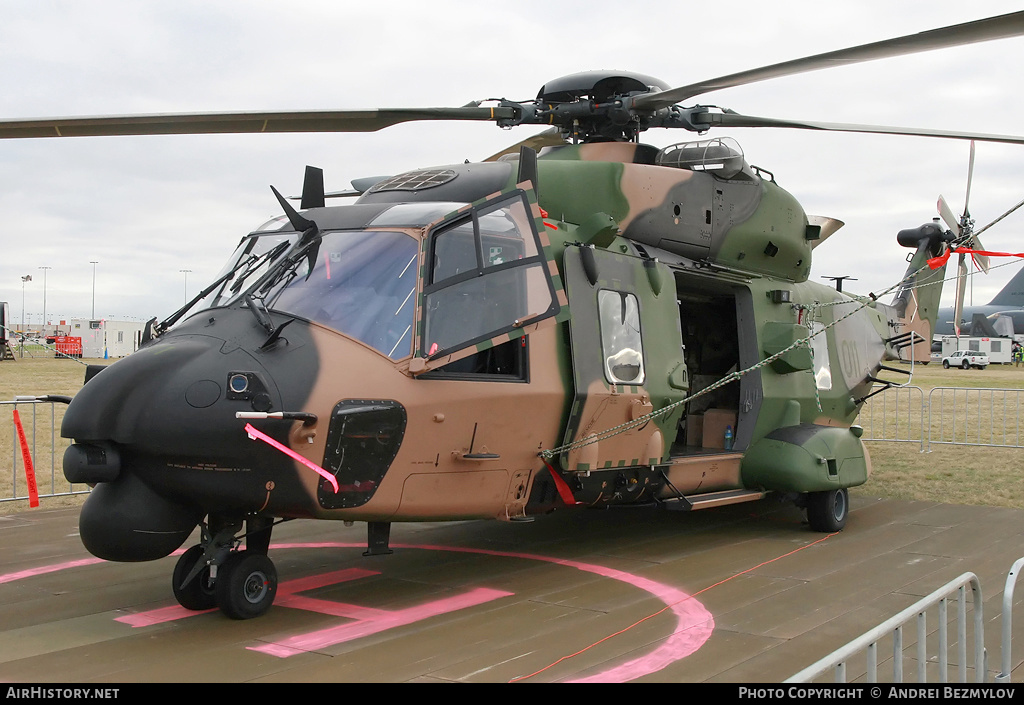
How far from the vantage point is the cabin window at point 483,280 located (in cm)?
587

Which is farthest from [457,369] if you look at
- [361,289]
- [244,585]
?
[244,585]

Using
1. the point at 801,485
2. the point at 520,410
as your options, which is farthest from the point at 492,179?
the point at 801,485

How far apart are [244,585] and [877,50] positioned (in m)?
5.25

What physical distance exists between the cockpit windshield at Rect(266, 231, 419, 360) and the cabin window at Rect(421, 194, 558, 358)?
5.8 inches

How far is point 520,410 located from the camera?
6469 millimetres

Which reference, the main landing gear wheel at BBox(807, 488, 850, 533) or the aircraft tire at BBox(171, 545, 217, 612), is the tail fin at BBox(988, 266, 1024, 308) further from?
the aircraft tire at BBox(171, 545, 217, 612)

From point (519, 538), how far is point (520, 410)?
2506mm

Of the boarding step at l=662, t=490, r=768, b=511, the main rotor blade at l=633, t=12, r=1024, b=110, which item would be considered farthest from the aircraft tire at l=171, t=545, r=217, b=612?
the main rotor blade at l=633, t=12, r=1024, b=110

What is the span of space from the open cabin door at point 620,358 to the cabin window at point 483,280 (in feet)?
2.98

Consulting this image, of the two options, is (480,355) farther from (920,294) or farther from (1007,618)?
(920,294)

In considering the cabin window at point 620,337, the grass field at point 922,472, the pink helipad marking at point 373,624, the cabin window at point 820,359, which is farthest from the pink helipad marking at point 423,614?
the cabin window at point 820,359

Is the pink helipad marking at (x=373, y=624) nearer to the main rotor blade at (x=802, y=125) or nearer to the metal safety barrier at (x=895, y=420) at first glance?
the main rotor blade at (x=802, y=125)

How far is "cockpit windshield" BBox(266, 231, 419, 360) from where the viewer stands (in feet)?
18.7

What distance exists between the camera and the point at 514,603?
245 inches
